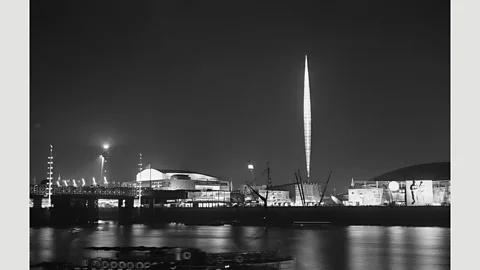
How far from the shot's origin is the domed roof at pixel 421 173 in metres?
82.9

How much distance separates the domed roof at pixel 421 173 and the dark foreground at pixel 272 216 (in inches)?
761

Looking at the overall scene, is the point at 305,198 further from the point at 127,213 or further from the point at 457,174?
the point at 457,174

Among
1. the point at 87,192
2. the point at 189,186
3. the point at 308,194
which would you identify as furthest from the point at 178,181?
the point at 87,192

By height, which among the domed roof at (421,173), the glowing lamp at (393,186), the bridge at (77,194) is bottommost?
the bridge at (77,194)

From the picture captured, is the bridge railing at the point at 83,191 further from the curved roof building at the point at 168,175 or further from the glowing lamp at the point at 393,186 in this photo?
the glowing lamp at the point at 393,186

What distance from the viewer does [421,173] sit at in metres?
86.0

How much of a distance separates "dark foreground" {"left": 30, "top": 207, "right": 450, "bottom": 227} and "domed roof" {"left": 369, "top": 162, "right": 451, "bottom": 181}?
63.4 ft

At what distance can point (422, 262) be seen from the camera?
22.2 m

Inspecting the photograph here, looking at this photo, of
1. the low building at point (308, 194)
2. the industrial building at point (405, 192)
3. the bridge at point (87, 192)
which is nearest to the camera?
the bridge at point (87, 192)

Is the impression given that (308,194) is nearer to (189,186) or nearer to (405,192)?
(405,192)

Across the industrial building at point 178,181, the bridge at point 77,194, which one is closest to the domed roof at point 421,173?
the industrial building at point 178,181

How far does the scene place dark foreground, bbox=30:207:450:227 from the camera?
203 ft

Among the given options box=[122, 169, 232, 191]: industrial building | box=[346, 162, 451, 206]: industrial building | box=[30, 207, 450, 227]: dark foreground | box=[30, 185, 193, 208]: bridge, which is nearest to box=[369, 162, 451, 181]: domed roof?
box=[346, 162, 451, 206]: industrial building

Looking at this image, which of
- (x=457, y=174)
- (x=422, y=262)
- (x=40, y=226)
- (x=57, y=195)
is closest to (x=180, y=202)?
(x=57, y=195)
